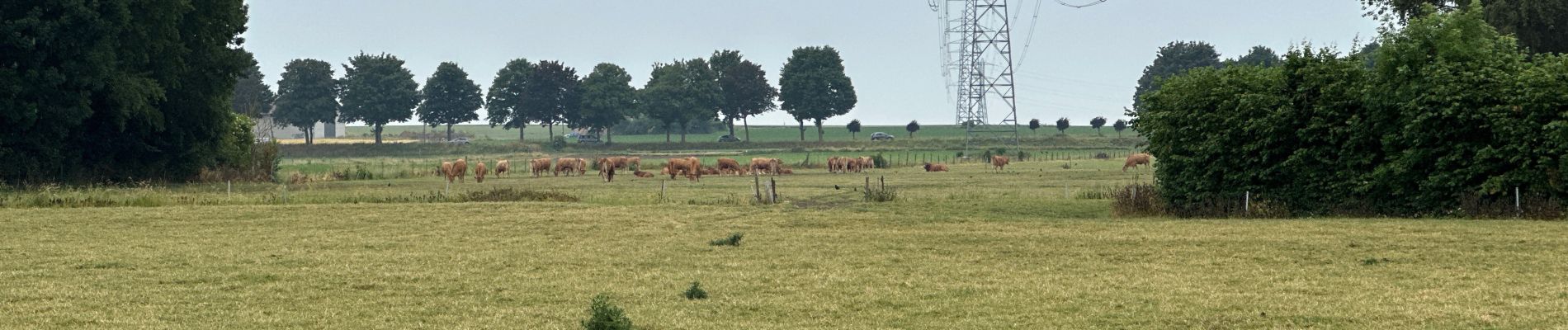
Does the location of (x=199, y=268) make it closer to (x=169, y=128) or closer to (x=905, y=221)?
(x=905, y=221)

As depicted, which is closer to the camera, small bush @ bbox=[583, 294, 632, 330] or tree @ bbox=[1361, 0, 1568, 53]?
small bush @ bbox=[583, 294, 632, 330]

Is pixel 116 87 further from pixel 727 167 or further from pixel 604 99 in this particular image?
pixel 604 99

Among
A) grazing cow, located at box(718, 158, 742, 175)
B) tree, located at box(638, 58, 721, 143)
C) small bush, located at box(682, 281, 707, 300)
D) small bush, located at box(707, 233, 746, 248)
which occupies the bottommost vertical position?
small bush, located at box(682, 281, 707, 300)

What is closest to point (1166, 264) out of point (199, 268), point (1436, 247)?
point (1436, 247)

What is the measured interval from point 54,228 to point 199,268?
11039 millimetres

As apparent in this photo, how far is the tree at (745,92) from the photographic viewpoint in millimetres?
181750

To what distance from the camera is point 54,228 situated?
32719 mm

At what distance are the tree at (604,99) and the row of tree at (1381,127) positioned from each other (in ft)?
428

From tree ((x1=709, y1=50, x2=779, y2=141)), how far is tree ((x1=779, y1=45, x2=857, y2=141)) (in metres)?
5.13

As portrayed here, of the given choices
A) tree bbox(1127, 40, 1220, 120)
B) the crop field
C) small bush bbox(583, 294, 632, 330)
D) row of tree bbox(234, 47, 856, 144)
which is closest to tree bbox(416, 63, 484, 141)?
row of tree bbox(234, 47, 856, 144)

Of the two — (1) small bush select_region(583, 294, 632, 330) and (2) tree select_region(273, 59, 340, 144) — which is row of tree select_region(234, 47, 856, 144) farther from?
(1) small bush select_region(583, 294, 632, 330)

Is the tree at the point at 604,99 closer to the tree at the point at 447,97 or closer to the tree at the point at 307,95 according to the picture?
the tree at the point at 447,97

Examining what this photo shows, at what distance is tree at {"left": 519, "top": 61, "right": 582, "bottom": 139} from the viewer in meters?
172

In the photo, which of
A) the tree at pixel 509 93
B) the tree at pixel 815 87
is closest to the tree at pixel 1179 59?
the tree at pixel 815 87
